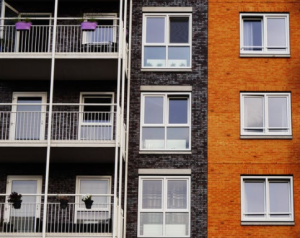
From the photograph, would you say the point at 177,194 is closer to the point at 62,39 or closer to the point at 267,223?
the point at 267,223

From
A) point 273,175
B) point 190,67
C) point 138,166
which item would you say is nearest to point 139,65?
point 190,67

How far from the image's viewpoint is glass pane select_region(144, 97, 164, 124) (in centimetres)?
2555

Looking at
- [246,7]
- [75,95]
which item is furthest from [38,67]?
[246,7]

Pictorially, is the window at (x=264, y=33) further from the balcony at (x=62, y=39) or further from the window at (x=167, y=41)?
the balcony at (x=62, y=39)

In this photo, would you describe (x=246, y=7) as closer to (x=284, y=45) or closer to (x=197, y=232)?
(x=284, y=45)

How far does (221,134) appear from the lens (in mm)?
25156

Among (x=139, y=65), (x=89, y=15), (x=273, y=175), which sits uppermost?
(x=89, y=15)

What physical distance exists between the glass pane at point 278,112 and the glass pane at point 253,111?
0.89ft

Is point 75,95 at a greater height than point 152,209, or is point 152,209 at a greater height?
point 75,95

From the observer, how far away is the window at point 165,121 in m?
25.3

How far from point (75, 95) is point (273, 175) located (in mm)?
6431

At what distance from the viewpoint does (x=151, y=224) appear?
2459 cm

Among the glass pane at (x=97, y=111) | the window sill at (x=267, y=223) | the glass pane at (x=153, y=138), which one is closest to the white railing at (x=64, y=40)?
the glass pane at (x=97, y=111)

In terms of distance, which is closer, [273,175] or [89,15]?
[273,175]
